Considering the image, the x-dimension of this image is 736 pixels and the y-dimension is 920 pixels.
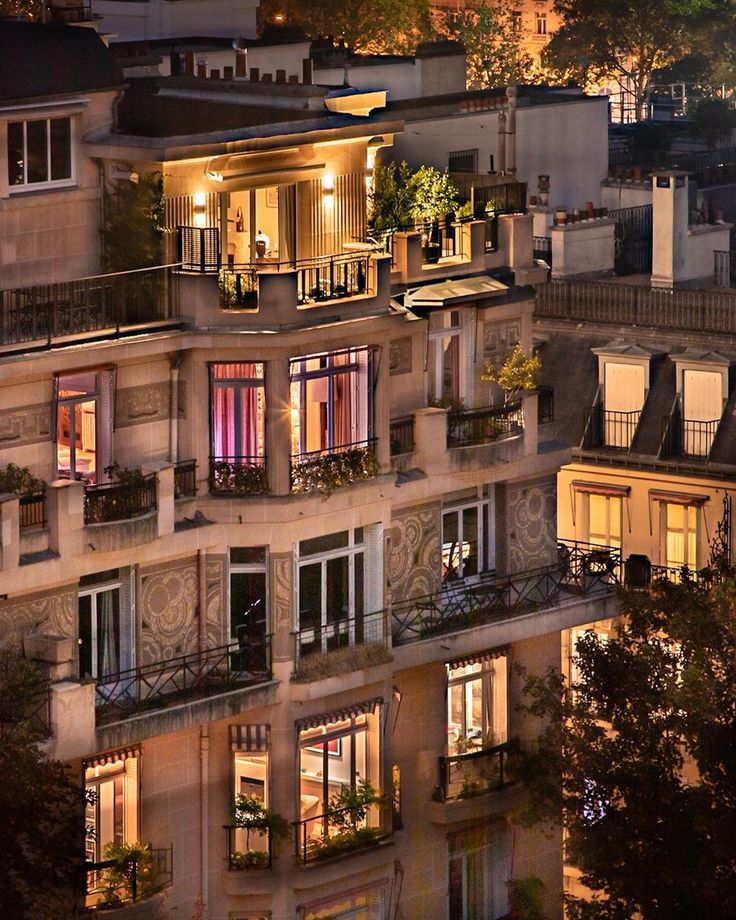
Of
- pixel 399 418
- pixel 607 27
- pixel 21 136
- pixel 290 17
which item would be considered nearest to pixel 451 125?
pixel 399 418

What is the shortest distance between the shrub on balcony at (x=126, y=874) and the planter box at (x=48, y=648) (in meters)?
4.50

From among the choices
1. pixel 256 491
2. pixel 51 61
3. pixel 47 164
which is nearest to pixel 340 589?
pixel 256 491

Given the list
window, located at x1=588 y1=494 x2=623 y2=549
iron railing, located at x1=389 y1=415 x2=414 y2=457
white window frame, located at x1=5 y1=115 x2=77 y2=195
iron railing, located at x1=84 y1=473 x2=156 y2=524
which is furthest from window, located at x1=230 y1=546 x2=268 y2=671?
window, located at x1=588 y1=494 x2=623 y2=549

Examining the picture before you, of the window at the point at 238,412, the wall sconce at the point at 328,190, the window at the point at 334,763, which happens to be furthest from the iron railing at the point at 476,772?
the wall sconce at the point at 328,190

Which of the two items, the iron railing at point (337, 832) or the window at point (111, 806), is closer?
the window at point (111, 806)

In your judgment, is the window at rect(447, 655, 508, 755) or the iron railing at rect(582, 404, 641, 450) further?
the iron railing at rect(582, 404, 641, 450)

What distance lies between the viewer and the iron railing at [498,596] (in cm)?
7412

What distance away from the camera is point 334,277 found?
2771 inches

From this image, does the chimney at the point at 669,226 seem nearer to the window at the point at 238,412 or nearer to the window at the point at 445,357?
the window at the point at 445,357

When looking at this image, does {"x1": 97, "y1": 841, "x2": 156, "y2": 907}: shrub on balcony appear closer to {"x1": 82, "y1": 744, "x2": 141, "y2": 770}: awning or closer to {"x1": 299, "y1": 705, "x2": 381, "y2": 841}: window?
{"x1": 82, "y1": 744, "x2": 141, "y2": 770}: awning

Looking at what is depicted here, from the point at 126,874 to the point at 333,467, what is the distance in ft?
28.9

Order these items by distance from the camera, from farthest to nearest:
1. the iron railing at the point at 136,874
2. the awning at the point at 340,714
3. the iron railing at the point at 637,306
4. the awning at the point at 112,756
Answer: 1. the iron railing at the point at 637,306
2. the awning at the point at 340,714
3. the iron railing at the point at 136,874
4. the awning at the point at 112,756

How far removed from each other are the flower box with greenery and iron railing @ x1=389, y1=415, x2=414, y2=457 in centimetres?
761

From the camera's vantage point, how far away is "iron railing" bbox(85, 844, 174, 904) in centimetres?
6856
